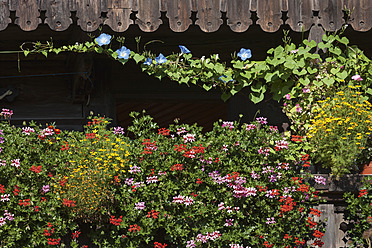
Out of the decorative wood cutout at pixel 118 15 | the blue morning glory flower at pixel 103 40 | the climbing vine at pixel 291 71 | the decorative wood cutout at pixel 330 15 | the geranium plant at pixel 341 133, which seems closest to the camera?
the geranium plant at pixel 341 133

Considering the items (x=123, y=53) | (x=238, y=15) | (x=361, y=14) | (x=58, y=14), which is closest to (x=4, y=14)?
(x=58, y=14)

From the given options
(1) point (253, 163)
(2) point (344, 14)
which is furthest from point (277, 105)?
(1) point (253, 163)

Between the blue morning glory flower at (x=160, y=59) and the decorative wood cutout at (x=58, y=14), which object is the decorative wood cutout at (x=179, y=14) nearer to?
the blue morning glory flower at (x=160, y=59)

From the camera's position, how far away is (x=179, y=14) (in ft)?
23.9

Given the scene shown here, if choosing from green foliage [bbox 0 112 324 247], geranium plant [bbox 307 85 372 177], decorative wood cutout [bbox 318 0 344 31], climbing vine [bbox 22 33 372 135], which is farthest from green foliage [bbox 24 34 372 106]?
green foliage [bbox 0 112 324 247]

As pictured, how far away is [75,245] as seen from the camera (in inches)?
239

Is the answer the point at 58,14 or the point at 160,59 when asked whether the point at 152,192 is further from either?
the point at 58,14

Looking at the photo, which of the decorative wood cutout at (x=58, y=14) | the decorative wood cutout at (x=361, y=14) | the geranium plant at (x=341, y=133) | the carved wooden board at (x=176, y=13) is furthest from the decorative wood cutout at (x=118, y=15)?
the decorative wood cutout at (x=361, y=14)

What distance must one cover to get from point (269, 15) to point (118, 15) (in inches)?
58.4

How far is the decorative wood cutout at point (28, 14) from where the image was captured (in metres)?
7.21

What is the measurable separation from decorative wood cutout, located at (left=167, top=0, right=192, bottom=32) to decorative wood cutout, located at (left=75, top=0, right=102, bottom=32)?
0.70m

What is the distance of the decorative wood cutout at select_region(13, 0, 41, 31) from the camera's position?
7.21 m

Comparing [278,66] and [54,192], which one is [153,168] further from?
[278,66]

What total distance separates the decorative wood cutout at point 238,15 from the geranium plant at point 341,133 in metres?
1.26
